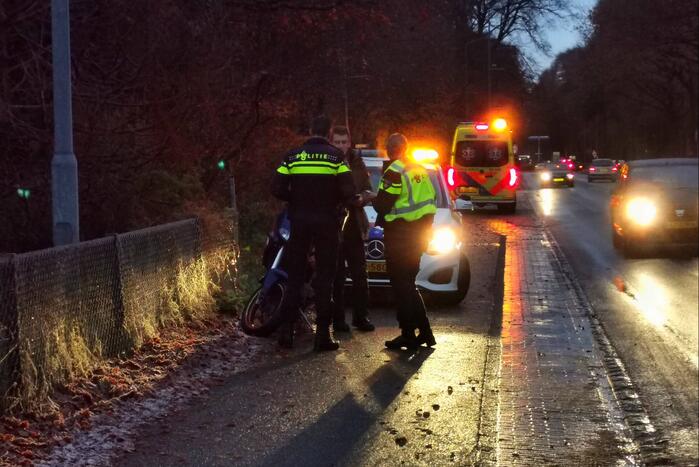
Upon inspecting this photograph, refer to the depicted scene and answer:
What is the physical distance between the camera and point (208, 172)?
14.3m

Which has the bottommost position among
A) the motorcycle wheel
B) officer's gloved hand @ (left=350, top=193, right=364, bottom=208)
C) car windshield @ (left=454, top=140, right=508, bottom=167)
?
the motorcycle wheel

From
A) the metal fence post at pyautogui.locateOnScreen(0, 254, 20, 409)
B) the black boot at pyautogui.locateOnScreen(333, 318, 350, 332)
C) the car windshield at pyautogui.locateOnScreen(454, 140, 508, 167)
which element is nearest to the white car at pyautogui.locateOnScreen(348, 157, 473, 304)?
the black boot at pyautogui.locateOnScreen(333, 318, 350, 332)

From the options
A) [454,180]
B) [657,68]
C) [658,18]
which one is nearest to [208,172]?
[454,180]

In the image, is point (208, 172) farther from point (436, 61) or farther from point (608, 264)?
point (436, 61)

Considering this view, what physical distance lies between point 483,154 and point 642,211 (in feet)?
42.1

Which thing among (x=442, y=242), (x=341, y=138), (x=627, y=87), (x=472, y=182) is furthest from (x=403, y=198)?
(x=627, y=87)

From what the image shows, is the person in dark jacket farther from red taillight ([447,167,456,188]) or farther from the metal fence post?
red taillight ([447,167,456,188])

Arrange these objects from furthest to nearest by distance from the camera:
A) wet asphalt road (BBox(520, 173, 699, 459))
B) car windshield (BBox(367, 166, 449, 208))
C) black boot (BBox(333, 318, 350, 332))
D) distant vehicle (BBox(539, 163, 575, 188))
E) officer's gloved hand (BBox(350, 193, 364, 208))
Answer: distant vehicle (BBox(539, 163, 575, 188)), car windshield (BBox(367, 166, 449, 208)), black boot (BBox(333, 318, 350, 332)), officer's gloved hand (BBox(350, 193, 364, 208)), wet asphalt road (BBox(520, 173, 699, 459))

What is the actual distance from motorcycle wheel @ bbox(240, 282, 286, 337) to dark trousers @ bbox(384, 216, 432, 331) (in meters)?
0.94

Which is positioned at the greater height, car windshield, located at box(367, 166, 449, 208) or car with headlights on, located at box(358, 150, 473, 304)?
car windshield, located at box(367, 166, 449, 208)

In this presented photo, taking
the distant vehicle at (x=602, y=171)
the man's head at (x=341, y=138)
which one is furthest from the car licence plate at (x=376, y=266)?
the distant vehicle at (x=602, y=171)

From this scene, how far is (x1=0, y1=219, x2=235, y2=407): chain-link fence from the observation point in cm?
584

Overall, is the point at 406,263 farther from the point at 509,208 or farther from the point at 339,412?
the point at 509,208

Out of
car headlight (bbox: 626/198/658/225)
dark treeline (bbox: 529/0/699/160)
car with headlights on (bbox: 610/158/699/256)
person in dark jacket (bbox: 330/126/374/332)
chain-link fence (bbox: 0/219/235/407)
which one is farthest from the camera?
dark treeline (bbox: 529/0/699/160)
